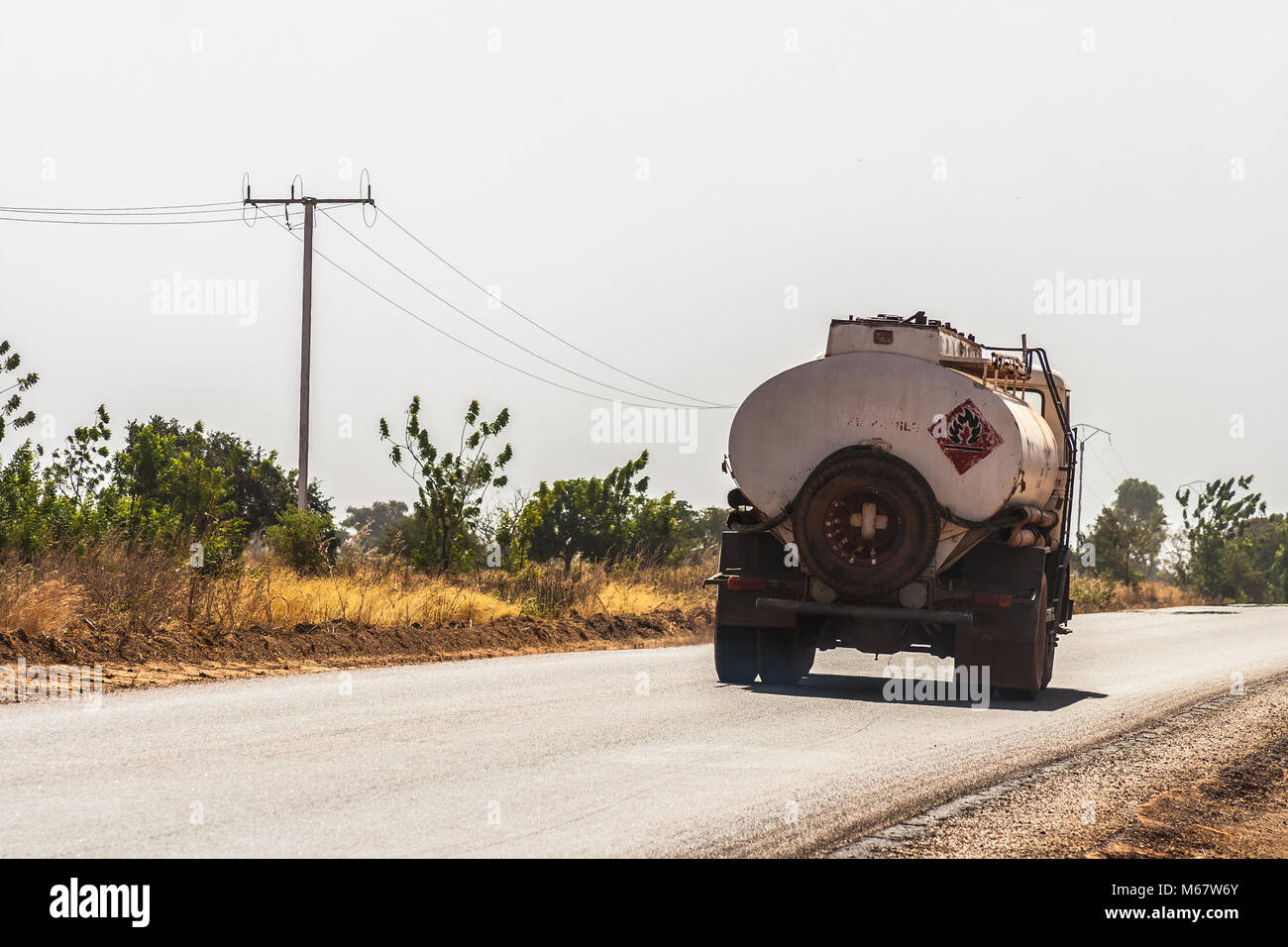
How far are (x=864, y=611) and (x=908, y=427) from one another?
71.8 inches

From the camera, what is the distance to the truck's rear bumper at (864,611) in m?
13.3

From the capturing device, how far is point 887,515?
13.7 meters

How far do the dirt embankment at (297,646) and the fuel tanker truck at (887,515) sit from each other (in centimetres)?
440

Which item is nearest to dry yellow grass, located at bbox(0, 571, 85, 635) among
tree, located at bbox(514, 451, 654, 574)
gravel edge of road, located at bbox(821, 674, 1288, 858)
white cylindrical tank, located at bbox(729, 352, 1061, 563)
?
white cylindrical tank, located at bbox(729, 352, 1061, 563)

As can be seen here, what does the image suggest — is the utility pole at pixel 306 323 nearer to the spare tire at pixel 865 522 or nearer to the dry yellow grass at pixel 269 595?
the dry yellow grass at pixel 269 595

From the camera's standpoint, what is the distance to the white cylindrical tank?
13.5 m

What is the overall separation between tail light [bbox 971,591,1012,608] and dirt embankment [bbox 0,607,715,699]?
6.45m

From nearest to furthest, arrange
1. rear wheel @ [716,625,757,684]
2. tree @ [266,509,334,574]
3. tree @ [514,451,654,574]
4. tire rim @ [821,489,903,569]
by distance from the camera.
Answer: tire rim @ [821,489,903,569] < rear wheel @ [716,625,757,684] < tree @ [266,509,334,574] < tree @ [514,451,654,574]

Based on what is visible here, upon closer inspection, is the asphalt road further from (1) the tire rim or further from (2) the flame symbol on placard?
(2) the flame symbol on placard

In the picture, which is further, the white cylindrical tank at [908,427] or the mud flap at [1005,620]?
the white cylindrical tank at [908,427]

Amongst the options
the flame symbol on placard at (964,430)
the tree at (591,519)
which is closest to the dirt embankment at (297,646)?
the flame symbol on placard at (964,430)

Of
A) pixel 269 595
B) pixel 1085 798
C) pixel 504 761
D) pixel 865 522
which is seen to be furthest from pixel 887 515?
pixel 269 595

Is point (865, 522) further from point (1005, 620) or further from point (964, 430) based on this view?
point (1005, 620)
